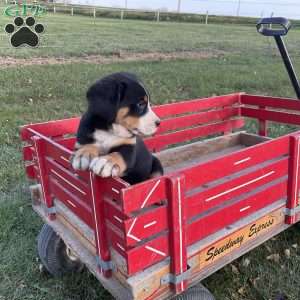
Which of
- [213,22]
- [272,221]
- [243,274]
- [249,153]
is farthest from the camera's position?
[213,22]

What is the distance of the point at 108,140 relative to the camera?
7.84 feet

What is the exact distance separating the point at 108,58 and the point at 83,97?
423cm

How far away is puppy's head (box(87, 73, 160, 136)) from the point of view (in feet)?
7.25

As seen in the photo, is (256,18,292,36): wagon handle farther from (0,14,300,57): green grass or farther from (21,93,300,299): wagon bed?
(0,14,300,57): green grass

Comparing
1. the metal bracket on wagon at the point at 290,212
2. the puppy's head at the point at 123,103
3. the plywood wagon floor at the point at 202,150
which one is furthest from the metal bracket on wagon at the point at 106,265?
the plywood wagon floor at the point at 202,150

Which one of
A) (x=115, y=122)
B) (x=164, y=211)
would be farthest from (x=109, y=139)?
(x=164, y=211)

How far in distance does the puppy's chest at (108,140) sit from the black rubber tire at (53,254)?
873 mm

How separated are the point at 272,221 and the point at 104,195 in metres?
1.25

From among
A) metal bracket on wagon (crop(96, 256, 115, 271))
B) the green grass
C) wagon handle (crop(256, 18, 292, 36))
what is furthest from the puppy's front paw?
the green grass

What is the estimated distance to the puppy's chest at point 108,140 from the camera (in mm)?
2375

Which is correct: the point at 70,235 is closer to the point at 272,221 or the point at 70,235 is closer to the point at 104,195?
the point at 104,195

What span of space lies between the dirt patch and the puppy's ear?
7854 mm

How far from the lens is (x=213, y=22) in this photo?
31.4 meters

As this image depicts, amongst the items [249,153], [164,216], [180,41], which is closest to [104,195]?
[164,216]
